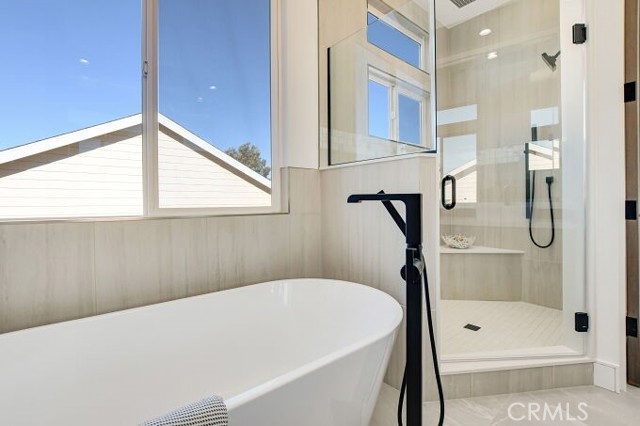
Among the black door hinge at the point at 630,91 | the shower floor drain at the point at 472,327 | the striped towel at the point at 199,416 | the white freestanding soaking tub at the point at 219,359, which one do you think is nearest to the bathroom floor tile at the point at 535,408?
the white freestanding soaking tub at the point at 219,359

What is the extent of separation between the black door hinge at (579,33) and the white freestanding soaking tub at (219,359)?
1.79m

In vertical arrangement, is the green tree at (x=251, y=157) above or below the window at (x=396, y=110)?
below

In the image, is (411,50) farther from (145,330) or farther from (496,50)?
(145,330)

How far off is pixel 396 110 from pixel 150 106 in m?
1.49

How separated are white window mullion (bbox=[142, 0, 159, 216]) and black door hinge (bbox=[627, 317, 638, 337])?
103 inches

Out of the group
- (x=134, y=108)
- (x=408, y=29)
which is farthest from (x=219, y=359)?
(x=408, y=29)

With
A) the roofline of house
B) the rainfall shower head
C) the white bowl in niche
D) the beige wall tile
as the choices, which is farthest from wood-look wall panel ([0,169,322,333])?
the rainfall shower head

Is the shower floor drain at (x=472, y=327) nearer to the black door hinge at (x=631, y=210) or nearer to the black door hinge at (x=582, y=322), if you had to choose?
the black door hinge at (x=582, y=322)

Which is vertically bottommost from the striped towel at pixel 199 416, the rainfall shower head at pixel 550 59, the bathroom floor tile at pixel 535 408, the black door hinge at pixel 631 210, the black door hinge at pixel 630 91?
the bathroom floor tile at pixel 535 408

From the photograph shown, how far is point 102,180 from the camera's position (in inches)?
59.8

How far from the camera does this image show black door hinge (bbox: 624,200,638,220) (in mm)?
1625

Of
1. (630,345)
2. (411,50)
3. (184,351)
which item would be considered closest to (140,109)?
(184,351)

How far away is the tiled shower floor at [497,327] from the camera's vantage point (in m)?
1.79

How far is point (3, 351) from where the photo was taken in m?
1.01
